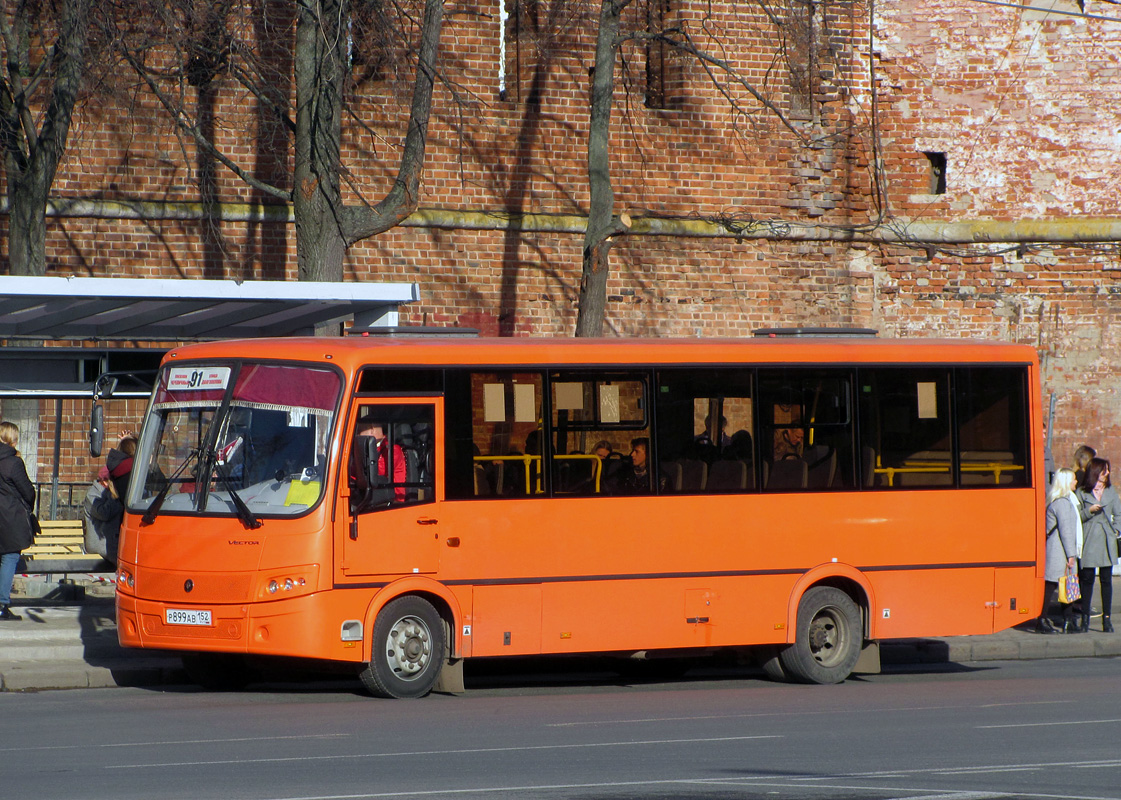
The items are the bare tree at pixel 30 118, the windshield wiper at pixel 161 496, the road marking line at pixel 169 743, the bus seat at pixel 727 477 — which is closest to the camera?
the road marking line at pixel 169 743

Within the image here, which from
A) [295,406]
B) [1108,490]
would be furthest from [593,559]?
[1108,490]

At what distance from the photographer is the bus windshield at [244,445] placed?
11547 millimetres

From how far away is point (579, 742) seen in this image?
9641 millimetres

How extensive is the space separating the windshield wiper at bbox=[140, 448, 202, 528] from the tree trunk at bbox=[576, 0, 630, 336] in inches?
297

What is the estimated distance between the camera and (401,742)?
948 cm

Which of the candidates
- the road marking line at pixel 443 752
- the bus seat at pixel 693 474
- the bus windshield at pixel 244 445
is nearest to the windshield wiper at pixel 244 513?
the bus windshield at pixel 244 445

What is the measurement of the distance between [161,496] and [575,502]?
3.06 m

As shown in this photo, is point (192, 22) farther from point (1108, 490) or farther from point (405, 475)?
point (1108, 490)

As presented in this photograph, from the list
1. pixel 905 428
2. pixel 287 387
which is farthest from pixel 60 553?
pixel 905 428

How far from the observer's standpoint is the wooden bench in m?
15.3

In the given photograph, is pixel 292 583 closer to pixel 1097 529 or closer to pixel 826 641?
pixel 826 641

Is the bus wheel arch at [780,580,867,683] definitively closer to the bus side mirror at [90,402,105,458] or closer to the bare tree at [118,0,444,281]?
the bus side mirror at [90,402,105,458]

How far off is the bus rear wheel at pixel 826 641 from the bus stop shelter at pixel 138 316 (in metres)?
4.23

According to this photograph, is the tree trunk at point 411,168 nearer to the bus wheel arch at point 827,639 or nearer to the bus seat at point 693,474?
the bus seat at point 693,474
